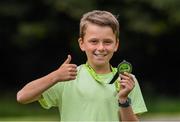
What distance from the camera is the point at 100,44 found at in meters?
4.93

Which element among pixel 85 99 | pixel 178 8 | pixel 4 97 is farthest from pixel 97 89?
pixel 4 97

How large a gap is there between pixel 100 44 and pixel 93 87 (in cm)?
28

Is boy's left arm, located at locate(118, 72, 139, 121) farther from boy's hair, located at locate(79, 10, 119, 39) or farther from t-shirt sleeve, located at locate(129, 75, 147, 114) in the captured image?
boy's hair, located at locate(79, 10, 119, 39)

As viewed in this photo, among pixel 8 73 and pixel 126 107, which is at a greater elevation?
pixel 8 73

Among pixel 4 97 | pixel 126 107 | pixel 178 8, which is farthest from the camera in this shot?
pixel 4 97

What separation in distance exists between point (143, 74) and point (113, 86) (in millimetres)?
17015

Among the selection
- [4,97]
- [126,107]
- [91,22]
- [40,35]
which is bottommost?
[126,107]

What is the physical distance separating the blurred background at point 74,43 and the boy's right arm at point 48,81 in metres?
13.4

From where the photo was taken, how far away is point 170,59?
22.5m

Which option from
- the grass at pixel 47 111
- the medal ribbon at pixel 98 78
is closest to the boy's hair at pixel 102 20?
the medal ribbon at pixel 98 78

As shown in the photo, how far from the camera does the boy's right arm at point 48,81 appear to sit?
4695 millimetres

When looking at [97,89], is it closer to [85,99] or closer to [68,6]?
[85,99]

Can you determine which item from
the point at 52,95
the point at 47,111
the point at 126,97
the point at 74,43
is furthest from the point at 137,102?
the point at 74,43

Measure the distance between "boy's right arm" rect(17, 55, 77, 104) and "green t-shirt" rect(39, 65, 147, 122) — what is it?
11cm
